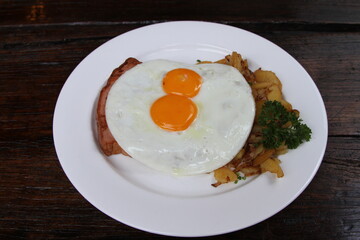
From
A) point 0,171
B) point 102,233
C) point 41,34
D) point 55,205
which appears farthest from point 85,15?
point 102,233

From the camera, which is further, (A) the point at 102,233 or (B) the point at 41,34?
(B) the point at 41,34

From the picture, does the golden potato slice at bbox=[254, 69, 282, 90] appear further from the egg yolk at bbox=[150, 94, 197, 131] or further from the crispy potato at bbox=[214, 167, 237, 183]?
the crispy potato at bbox=[214, 167, 237, 183]

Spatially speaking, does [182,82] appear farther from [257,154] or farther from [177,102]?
[257,154]

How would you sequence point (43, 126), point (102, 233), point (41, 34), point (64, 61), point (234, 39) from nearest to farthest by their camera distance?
point (102, 233) < point (43, 126) < point (234, 39) < point (64, 61) < point (41, 34)

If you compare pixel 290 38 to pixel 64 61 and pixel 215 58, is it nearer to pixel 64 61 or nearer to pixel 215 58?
pixel 215 58

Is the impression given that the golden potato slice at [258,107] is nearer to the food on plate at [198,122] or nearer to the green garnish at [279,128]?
the food on plate at [198,122]
